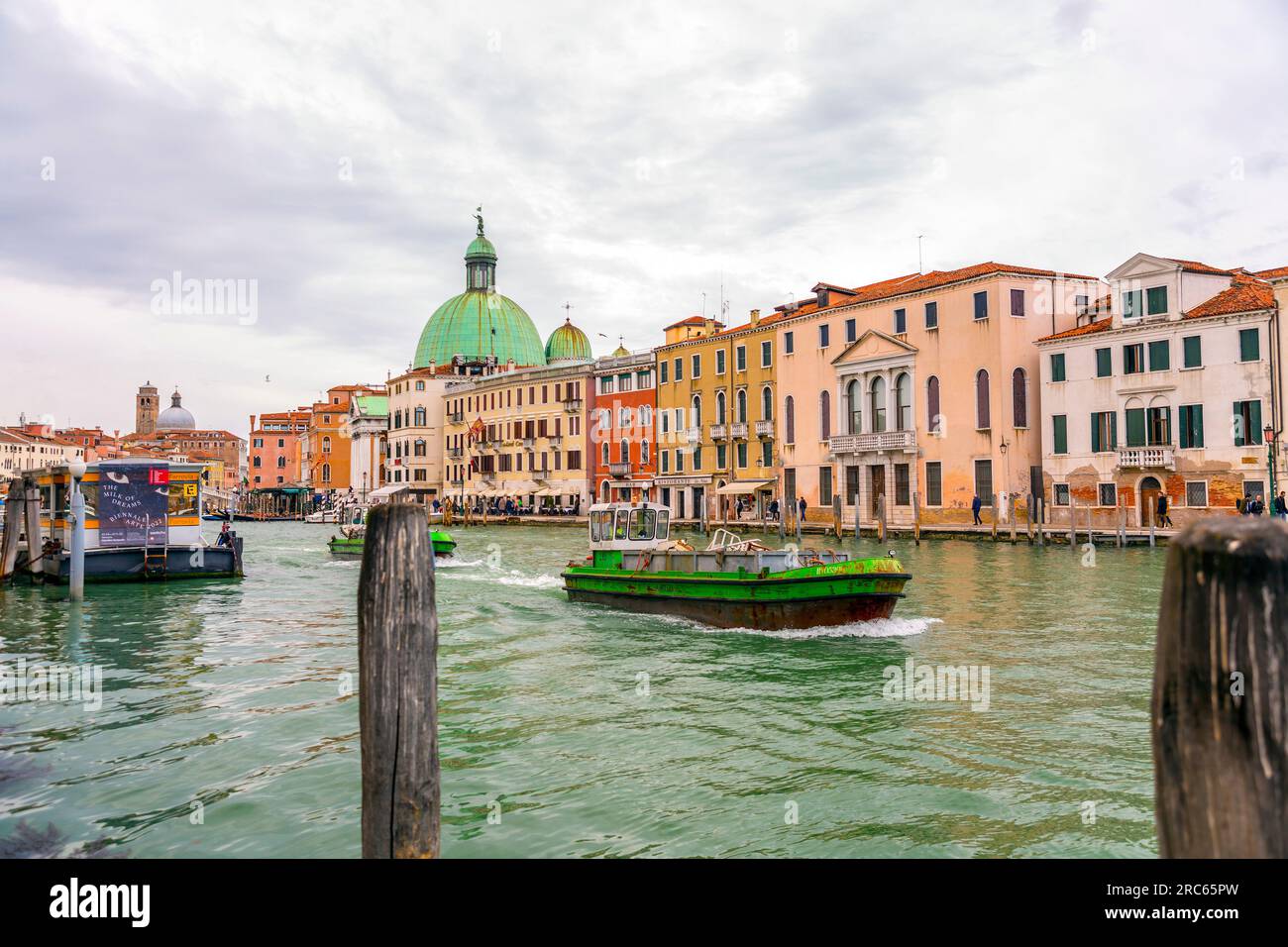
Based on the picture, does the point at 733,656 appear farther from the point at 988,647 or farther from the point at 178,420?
the point at 178,420

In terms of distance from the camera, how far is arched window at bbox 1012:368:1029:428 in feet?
115

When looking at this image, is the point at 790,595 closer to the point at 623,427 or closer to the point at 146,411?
the point at 623,427

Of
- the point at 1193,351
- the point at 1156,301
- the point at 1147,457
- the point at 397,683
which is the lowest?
the point at 397,683

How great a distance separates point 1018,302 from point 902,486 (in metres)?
8.33

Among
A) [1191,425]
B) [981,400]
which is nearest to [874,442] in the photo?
[981,400]

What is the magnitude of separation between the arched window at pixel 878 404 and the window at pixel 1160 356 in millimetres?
10912

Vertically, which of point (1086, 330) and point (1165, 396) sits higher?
point (1086, 330)

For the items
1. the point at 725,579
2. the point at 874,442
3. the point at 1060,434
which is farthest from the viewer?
the point at 874,442

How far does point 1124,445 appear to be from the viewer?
1248 inches

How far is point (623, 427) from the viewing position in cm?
5569

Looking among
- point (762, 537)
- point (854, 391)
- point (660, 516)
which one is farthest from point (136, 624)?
point (854, 391)

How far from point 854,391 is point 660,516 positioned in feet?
82.4
